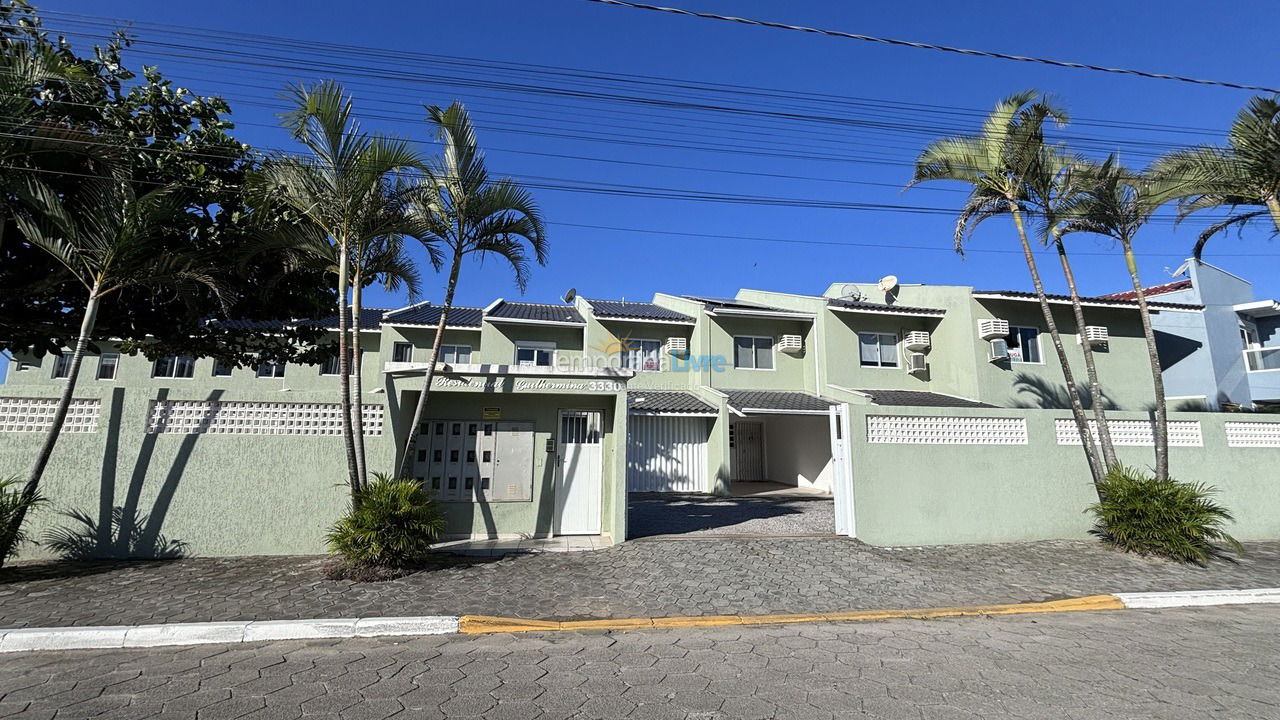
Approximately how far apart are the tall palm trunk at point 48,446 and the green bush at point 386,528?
3.13m

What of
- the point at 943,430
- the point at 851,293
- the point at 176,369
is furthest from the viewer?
the point at 851,293

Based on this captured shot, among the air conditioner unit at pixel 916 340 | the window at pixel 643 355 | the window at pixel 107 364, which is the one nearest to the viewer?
the air conditioner unit at pixel 916 340

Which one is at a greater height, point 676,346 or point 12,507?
point 676,346

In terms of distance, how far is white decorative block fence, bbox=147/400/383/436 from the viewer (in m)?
6.91

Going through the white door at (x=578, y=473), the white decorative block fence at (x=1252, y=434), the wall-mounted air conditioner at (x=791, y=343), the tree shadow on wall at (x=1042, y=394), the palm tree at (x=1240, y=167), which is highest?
the palm tree at (x=1240, y=167)

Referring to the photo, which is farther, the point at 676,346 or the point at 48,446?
the point at 676,346

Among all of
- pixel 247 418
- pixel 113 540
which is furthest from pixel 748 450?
pixel 113 540

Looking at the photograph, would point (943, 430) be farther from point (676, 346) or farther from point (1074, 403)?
point (676, 346)

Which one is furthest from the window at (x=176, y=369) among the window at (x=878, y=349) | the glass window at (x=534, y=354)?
the window at (x=878, y=349)

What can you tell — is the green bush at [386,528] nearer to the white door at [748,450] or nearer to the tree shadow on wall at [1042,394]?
the white door at [748,450]

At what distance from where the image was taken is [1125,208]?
8773 mm

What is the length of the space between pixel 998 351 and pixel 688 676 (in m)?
16.2

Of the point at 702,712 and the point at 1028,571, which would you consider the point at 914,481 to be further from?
the point at 702,712

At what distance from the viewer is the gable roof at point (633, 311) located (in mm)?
18406
